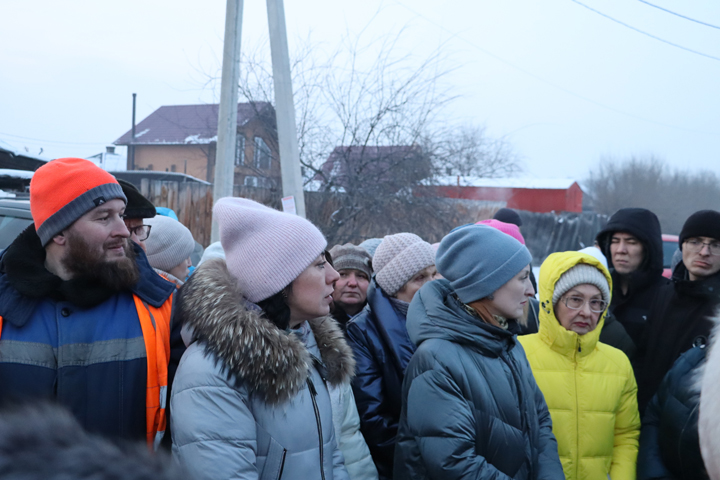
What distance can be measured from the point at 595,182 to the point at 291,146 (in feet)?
158

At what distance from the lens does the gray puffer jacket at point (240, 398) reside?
4.98ft

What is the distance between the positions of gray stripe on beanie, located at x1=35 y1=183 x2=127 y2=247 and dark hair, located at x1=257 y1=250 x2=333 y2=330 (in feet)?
2.44

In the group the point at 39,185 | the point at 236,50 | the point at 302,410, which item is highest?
the point at 236,50

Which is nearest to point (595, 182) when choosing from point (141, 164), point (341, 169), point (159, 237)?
point (141, 164)

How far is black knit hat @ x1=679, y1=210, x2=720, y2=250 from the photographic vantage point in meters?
3.10

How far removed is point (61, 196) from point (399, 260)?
67.6 inches

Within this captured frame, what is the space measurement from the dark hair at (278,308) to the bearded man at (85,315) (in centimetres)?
35

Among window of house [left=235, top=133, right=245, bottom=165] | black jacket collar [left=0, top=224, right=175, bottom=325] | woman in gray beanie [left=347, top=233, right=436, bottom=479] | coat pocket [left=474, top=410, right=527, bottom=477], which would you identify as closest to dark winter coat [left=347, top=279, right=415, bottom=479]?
woman in gray beanie [left=347, top=233, right=436, bottom=479]

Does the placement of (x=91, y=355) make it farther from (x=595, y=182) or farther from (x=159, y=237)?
(x=595, y=182)

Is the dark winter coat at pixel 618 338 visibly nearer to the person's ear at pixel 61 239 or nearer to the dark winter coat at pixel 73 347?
the dark winter coat at pixel 73 347

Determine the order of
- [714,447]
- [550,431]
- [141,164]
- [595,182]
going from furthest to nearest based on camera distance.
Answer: [595,182] → [141,164] → [550,431] → [714,447]

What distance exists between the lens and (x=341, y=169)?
9523 millimetres

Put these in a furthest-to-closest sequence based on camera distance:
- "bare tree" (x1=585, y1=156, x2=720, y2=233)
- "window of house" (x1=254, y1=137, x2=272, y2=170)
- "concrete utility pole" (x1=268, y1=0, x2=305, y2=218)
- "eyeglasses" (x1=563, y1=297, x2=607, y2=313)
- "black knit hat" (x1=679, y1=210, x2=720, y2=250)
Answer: "bare tree" (x1=585, y1=156, x2=720, y2=233) < "window of house" (x1=254, y1=137, x2=272, y2=170) < "concrete utility pole" (x1=268, y1=0, x2=305, y2=218) < "black knit hat" (x1=679, y1=210, x2=720, y2=250) < "eyeglasses" (x1=563, y1=297, x2=607, y2=313)

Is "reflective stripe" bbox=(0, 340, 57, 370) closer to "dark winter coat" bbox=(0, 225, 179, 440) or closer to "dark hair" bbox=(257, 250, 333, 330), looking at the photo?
"dark winter coat" bbox=(0, 225, 179, 440)
